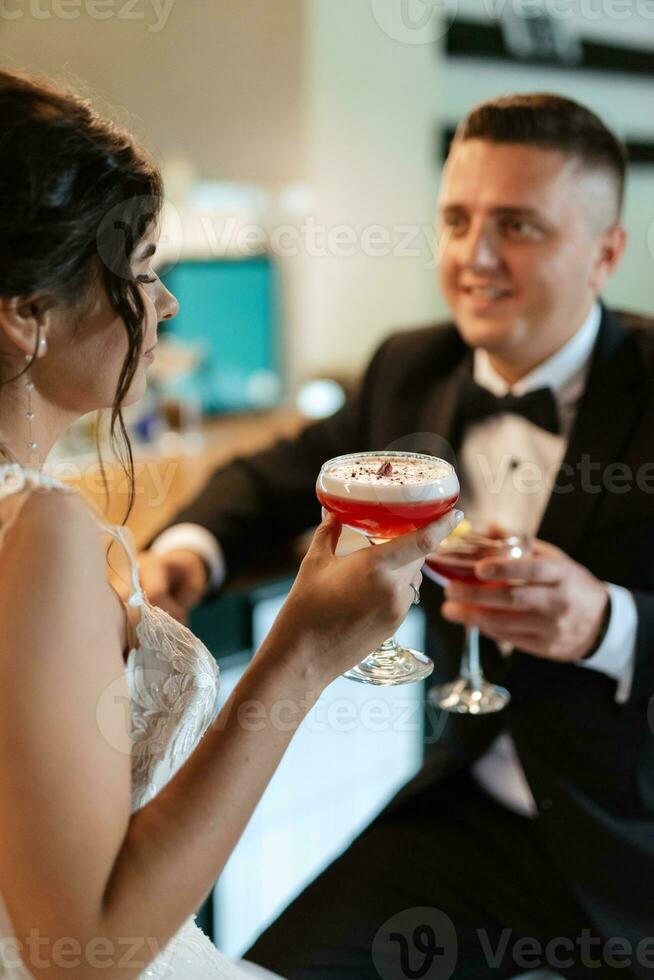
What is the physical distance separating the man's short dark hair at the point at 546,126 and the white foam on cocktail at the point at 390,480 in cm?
82

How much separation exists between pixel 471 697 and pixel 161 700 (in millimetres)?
702

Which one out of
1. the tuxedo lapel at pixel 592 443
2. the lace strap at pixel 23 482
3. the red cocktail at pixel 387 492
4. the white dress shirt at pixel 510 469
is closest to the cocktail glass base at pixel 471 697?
the white dress shirt at pixel 510 469

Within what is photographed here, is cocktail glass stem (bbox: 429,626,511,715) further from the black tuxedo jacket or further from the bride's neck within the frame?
the bride's neck

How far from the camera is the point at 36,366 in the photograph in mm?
1021

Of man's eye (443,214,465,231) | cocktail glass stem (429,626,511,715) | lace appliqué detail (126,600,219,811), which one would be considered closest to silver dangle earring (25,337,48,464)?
lace appliqué detail (126,600,219,811)

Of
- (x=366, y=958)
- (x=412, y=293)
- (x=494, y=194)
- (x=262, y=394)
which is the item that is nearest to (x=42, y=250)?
(x=494, y=194)

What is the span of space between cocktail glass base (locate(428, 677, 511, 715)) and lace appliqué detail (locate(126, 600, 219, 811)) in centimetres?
62

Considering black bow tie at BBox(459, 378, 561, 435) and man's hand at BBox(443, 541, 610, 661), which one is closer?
man's hand at BBox(443, 541, 610, 661)

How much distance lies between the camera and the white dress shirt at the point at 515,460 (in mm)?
1829

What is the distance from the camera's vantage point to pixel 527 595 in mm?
1473

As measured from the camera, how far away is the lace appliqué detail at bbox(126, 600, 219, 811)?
1.10 metres

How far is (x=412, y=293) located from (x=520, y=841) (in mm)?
2763

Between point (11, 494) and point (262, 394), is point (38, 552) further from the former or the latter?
point (262, 394)

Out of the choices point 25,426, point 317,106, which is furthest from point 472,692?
point 317,106
